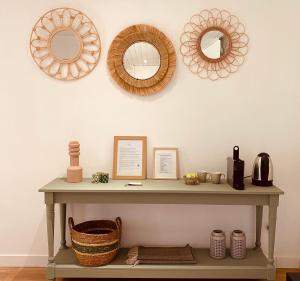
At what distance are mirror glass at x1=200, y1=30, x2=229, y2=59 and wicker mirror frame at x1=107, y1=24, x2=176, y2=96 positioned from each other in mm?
253

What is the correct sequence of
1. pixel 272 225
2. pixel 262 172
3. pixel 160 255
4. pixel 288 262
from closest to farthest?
1. pixel 272 225
2. pixel 262 172
3. pixel 160 255
4. pixel 288 262

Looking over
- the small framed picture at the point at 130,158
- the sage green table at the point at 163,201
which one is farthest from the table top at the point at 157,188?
the small framed picture at the point at 130,158

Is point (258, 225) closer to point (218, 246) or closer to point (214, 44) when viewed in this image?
point (218, 246)

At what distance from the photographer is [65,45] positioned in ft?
8.71

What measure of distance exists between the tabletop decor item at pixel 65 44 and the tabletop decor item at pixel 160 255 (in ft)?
4.70

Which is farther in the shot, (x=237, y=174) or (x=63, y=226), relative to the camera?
(x=63, y=226)

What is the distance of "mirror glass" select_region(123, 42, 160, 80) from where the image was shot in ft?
8.72

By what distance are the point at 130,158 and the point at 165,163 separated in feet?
0.91

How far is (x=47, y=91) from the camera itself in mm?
2691

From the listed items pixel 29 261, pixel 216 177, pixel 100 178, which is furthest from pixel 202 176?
pixel 29 261

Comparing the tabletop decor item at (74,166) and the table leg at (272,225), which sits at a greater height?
the tabletop decor item at (74,166)

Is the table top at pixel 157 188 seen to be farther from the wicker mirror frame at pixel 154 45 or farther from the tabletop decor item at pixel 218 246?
the wicker mirror frame at pixel 154 45

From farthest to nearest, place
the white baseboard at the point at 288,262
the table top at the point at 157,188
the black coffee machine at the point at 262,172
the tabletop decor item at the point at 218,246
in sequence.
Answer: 1. the white baseboard at the point at 288,262
2. the tabletop decor item at the point at 218,246
3. the black coffee machine at the point at 262,172
4. the table top at the point at 157,188

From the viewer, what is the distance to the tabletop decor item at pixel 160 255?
2.43 metres
